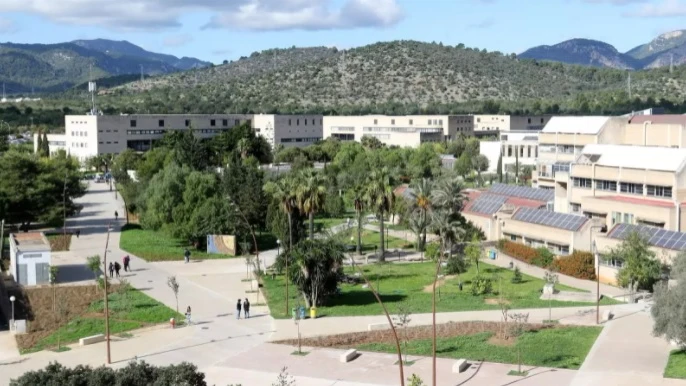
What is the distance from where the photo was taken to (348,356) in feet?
109

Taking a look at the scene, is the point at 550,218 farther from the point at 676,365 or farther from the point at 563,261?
the point at 676,365

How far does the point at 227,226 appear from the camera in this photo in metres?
61.4

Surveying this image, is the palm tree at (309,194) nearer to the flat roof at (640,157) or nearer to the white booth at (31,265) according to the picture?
the white booth at (31,265)

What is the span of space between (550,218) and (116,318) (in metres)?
32.0

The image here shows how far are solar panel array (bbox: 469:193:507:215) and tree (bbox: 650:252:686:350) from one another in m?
34.6

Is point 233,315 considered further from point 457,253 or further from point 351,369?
point 457,253

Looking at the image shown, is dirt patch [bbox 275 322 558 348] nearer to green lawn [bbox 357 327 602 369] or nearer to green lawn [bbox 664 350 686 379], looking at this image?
green lawn [bbox 357 327 602 369]

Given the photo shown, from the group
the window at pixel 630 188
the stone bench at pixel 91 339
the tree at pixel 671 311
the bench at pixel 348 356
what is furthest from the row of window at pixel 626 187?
the stone bench at pixel 91 339

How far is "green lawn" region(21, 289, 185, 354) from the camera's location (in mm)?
38312

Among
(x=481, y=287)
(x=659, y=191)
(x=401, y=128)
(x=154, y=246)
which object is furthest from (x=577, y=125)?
(x=401, y=128)

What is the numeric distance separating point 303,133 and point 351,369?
12112cm

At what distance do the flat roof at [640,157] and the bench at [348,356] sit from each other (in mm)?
30864

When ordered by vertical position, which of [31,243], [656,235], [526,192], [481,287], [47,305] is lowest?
[47,305]

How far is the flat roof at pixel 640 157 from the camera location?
5547 centimetres
